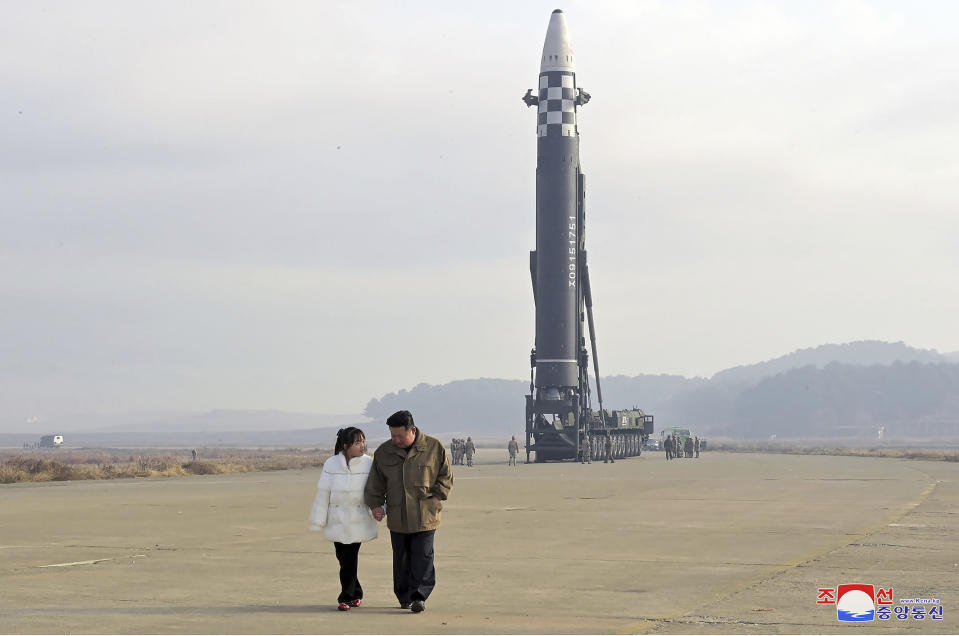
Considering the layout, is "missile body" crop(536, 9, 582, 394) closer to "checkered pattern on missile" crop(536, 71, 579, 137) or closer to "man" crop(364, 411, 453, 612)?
"checkered pattern on missile" crop(536, 71, 579, 137)

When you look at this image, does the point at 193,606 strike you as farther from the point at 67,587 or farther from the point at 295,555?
the point at 295,555

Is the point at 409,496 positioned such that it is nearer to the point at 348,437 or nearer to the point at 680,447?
the point at 348,437

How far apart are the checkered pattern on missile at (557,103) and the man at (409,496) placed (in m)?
46.5

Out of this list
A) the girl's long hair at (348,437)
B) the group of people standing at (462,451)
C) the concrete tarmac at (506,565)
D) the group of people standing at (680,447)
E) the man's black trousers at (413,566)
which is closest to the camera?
the concrete tarmac at (506,565)

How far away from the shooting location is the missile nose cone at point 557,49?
5662cm

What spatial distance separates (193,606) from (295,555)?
14.5 ft

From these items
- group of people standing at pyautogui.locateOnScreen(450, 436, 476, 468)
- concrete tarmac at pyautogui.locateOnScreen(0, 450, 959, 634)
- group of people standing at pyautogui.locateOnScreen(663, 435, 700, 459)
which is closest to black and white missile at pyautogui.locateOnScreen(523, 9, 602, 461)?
group of people standing at pyautogui.locateOnScreen(450, 436, 476, 468)

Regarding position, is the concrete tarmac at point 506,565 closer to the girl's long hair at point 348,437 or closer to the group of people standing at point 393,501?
the group of people standing at point 393,501

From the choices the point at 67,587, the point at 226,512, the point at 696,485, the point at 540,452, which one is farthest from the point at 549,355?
the point at 67,587

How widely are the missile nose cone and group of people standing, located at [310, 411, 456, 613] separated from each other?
47.0 metres

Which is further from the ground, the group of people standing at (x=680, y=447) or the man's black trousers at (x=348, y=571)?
the group of people standing at (x=680, y=447)

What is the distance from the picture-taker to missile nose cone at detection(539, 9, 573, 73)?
186ft

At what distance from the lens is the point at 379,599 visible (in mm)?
11805

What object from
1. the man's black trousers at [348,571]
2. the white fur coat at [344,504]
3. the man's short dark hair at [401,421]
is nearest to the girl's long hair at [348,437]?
the white fur coat at [344,504]
